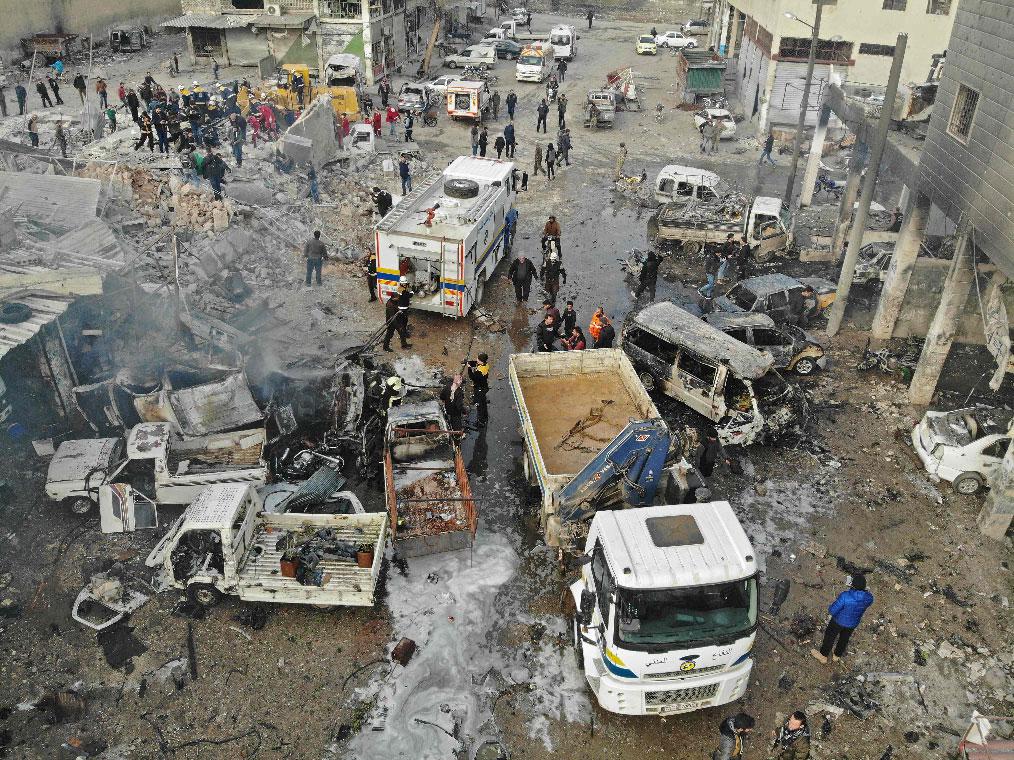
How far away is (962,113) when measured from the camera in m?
15.2

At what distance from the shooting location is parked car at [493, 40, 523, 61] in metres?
49.3

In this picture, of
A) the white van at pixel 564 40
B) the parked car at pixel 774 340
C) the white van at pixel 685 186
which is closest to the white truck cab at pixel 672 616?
the parked car at pixel 774 340

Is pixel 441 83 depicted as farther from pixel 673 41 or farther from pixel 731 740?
pixel 731 740

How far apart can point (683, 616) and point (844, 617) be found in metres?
2.59

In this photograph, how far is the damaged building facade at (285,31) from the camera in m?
37.9

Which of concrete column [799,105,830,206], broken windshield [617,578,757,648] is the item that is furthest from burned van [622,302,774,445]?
concrete column [799,105,830,206]

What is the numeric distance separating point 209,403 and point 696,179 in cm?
1774

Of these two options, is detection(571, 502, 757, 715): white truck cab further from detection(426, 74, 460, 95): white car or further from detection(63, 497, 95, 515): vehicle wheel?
detection(426, 74, 460, 95): white car

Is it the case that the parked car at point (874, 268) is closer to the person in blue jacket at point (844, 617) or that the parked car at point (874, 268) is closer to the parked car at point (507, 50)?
the person in blue jacket at point (844, 617)

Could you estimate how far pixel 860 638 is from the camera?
10578mm

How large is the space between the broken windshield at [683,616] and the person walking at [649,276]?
39.5ft

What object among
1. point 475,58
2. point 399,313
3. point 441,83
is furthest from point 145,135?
point 475,58

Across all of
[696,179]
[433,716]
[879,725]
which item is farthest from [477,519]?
[696,179]

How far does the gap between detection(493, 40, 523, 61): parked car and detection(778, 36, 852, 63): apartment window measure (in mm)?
19983
